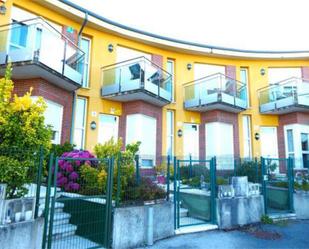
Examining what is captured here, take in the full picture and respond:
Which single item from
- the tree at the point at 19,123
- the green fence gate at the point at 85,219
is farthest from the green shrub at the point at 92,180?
the tree at the point at 19,123

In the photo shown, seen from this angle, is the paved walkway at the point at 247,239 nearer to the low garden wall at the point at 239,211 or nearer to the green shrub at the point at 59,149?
the low garden wall at the point at 239,211

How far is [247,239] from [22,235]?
17.4 feet

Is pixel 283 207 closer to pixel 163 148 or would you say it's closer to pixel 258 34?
pixel 163 148

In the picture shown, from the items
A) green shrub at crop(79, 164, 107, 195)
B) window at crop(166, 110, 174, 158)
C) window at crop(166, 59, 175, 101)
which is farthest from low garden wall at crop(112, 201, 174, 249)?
window at crop(166, 59, 175, 101)

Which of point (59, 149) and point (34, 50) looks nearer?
point (34, 50)

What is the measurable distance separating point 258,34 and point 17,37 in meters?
13.8

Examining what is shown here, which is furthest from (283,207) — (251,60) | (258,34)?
(258,34)

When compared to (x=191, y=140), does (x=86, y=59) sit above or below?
above

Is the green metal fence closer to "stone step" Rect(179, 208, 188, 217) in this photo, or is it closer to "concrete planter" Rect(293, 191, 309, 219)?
"stone step" Rect(179, 208, 188, 217)

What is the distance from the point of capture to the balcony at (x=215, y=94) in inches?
561

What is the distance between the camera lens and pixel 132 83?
1198cm

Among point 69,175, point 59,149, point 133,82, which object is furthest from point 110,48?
point 69,175

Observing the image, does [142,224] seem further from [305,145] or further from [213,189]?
[305,145]

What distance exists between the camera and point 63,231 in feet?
19.1
